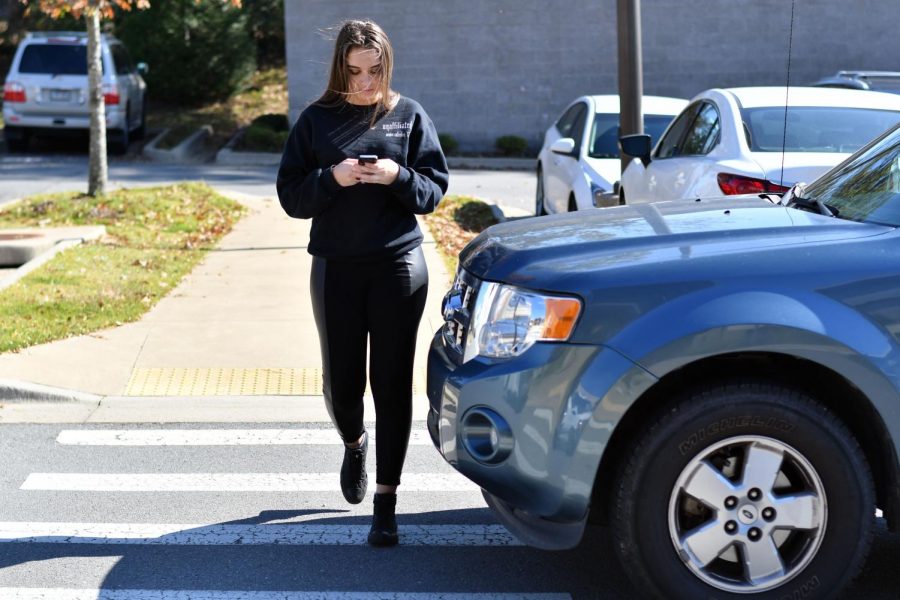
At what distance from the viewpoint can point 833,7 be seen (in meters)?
22.4

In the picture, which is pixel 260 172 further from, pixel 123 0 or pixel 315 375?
pixel 315 375

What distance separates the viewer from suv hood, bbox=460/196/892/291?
154 inches

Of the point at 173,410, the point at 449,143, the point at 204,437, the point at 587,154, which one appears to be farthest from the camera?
the point at 449,143

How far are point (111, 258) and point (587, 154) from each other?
4568 millimetres

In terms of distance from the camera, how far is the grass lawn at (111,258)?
832 centimetres

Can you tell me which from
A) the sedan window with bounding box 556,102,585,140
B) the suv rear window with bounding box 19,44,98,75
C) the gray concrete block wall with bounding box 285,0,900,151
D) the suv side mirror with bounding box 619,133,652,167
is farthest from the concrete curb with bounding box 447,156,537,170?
the suv side mirror with bounding box 619,133,652,167

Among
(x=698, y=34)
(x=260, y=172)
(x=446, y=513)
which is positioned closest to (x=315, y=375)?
(x=446, y=513)

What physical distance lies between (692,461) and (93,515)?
8.73 feet

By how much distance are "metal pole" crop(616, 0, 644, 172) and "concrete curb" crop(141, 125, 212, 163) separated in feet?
39.8

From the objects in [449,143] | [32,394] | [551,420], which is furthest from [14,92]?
[551,420]

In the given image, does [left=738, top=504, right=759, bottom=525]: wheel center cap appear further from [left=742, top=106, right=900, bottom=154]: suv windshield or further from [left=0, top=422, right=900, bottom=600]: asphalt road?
[left=742, top=106, right=900, bottom=154]: suv windshield

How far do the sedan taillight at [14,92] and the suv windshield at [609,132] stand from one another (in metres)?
11.6

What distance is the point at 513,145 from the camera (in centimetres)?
2203

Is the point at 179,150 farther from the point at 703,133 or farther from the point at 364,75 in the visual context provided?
the point at 364,75
